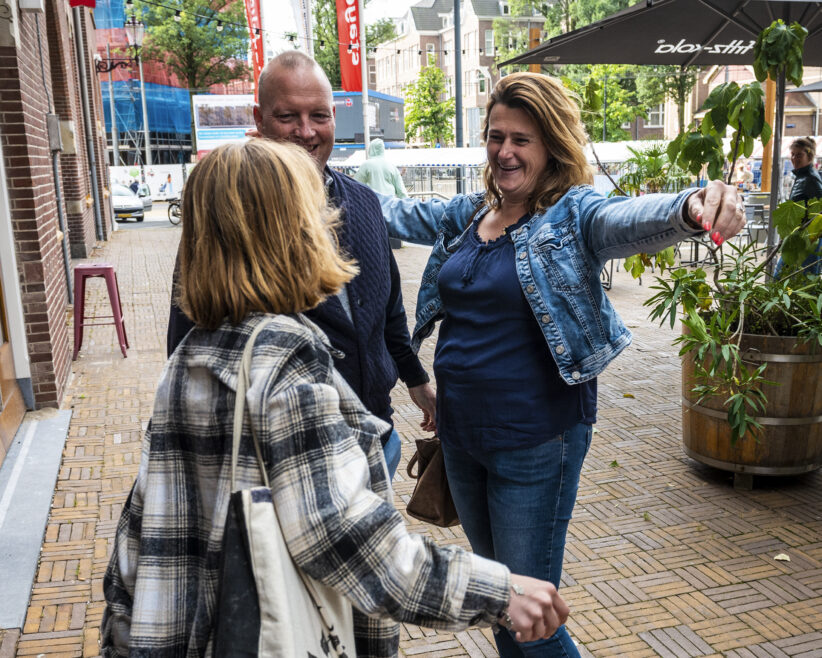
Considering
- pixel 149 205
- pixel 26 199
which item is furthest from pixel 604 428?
pixel 149 205

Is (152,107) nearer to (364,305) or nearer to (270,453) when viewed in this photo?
(364,305)

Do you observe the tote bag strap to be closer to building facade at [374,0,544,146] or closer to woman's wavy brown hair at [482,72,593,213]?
woman's wavy brown hair at [482,72,593,213]

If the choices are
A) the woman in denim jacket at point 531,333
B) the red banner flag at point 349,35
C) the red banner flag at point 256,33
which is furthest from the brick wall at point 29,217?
the red banner flag at point 349,35

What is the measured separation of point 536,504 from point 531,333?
0.46 metres

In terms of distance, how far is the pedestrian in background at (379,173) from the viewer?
1273cm

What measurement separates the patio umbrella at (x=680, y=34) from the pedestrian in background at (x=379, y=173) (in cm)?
559

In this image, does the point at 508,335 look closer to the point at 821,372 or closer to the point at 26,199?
the point at 821,372

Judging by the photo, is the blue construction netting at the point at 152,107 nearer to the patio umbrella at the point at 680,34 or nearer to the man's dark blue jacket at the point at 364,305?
the patio umbrella at the point at 680,34

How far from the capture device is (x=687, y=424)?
16.2ft

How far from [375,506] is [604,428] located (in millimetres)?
4883

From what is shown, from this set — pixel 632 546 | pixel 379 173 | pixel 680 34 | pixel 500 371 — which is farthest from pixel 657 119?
pixel 500 371

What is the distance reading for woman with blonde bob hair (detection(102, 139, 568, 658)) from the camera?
1292 millimetres

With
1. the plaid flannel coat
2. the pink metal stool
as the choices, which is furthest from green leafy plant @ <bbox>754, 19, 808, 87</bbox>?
the pink metal stool

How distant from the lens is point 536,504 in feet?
7.35
